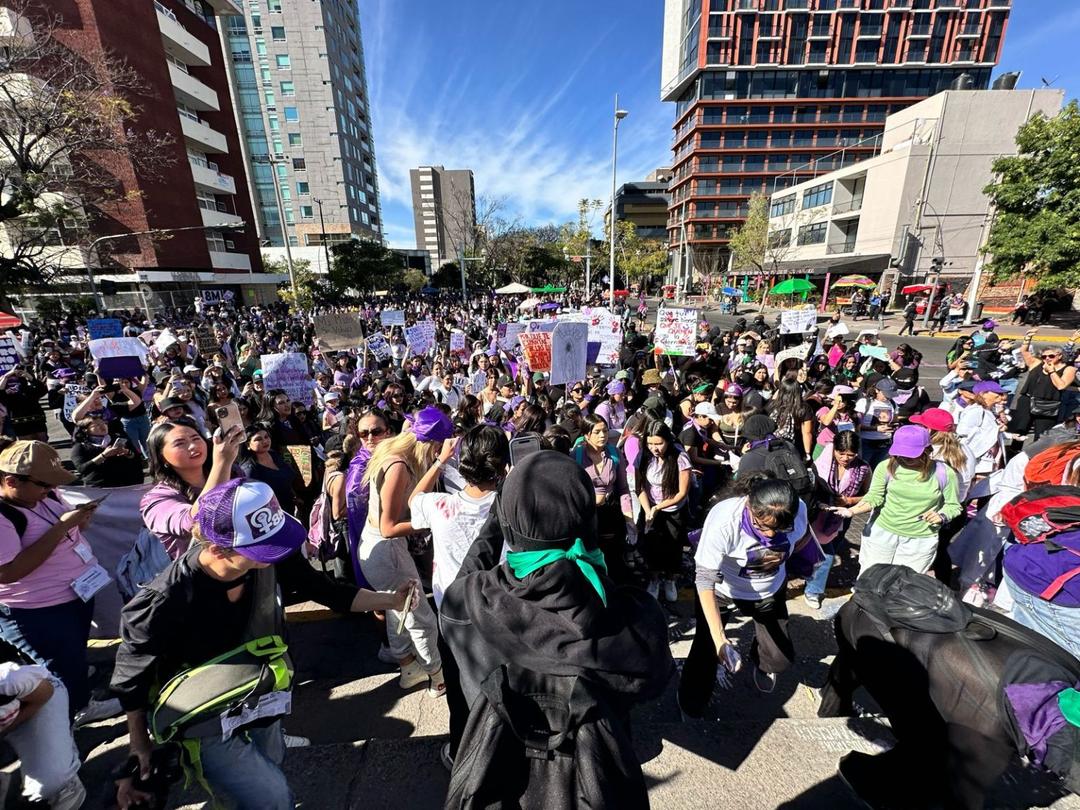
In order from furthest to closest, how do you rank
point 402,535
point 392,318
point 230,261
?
point 230,261
point 392,318
point 402,535

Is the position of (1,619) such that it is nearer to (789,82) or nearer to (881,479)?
(881,479)

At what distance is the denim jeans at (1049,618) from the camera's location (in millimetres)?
2152

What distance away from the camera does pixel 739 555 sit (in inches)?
102

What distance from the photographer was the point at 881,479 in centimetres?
348

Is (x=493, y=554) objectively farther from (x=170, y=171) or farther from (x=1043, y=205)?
(x=170, y=171)

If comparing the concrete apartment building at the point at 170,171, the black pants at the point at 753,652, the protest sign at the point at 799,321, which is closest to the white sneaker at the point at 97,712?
the black pants at the point at 753,652

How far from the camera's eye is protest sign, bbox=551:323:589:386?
6.88 meters

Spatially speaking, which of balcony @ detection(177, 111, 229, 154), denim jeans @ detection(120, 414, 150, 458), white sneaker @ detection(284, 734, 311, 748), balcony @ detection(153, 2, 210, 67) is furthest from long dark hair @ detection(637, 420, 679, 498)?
balcony @ detection(153, 2, 210, 67)

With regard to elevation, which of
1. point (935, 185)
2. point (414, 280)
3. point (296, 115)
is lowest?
point (414, 280)

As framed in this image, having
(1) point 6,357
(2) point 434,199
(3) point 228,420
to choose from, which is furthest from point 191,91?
(2) point 434,199

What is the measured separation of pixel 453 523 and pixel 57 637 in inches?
88.0

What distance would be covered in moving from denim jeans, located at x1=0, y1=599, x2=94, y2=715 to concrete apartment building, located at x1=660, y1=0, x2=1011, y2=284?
202 feet

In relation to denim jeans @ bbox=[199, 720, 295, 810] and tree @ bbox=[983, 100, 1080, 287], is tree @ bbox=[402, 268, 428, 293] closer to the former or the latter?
tree @ bbox=[983, 100, 1080, 287]

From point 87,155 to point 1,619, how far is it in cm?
3731
